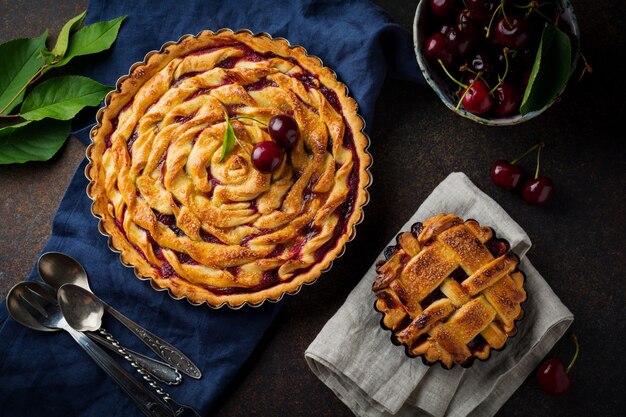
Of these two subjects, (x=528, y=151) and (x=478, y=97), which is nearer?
(x=478, y=97)

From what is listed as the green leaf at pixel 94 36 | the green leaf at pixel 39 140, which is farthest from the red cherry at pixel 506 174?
the green leaf at pixel 39 140

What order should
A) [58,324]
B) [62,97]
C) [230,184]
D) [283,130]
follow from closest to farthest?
[283,130], [230,184], [58,324], [62,97]

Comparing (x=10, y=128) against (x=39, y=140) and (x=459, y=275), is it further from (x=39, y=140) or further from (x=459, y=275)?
(x=459, y=275)

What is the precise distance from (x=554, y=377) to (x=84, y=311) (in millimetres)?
1843

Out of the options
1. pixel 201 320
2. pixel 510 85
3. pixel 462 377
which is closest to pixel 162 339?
pixel 201 320

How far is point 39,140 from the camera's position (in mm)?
2693

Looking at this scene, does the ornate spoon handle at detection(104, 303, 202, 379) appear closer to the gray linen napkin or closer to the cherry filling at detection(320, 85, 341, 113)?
the gray linen napkin

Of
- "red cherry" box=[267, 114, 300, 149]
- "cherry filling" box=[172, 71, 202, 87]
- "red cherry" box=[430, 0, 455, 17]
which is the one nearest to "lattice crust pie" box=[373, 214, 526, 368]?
"red cherry" box=[267, 114, 300, 149]

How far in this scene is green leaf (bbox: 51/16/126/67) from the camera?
2.66m

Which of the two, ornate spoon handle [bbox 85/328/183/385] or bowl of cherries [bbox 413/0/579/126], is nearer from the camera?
bowl of cherries [bbox 413/0/579/126]

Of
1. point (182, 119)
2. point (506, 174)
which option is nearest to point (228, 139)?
point (182, 119)

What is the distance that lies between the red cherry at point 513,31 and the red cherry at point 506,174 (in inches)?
20.1

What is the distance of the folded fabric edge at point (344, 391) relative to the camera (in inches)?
99.3

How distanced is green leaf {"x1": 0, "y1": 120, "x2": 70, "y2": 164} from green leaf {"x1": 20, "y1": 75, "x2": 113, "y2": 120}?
0.19 feet
